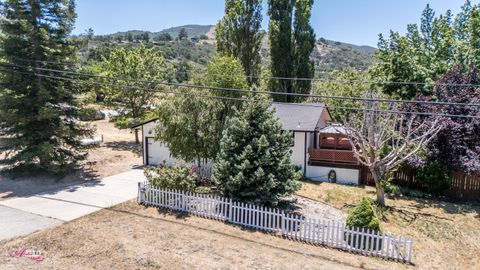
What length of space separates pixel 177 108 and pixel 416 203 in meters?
11.6

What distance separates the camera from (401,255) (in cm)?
954

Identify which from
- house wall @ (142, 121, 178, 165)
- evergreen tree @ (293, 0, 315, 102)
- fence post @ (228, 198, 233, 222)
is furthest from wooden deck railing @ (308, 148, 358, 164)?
evergreen tree @ (293, 0, 315, 102)

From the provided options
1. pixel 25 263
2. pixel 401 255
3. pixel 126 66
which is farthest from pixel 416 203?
pixel 126 66

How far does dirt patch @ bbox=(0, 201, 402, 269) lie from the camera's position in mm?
8820

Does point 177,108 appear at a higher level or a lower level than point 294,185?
higher

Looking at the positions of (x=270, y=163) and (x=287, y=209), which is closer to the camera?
(x=270, y=163)

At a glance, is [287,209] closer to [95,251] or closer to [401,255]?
[401,255]

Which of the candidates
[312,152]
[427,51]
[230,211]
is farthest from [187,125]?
[427,51]

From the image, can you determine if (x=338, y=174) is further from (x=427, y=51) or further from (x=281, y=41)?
(x=281, y=41)

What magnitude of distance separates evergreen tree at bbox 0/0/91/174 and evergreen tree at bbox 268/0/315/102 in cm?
1663

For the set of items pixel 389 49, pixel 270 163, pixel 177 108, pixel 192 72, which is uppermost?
pixel 389 49

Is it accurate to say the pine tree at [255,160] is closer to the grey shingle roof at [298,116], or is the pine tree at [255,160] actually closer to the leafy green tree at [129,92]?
the grey shingle roof at [298,116]

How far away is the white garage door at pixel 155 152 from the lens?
816 inches

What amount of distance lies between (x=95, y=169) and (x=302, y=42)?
19.5 meters
